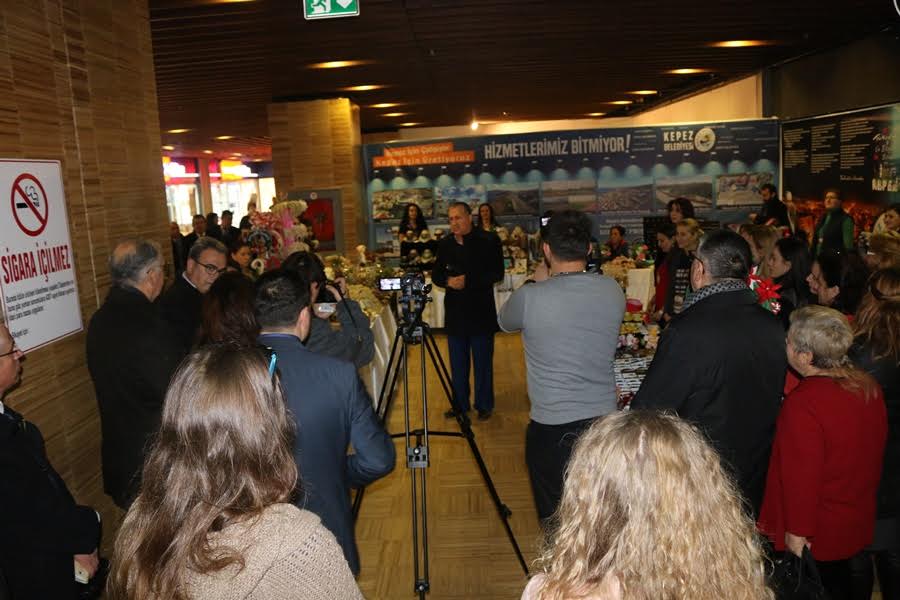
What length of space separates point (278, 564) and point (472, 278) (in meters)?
4.32

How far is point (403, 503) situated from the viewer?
433cm

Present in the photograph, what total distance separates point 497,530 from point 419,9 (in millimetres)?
3855

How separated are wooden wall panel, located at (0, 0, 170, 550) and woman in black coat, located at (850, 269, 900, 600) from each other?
9.76ft

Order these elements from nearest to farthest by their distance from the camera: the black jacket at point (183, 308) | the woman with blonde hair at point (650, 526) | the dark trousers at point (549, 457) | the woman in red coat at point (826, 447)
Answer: the woman with blonde hair at point (650, 526), the woman in red coat at point (826, 447), the dark trousers at point (549, 457), the black jacket at point (183, 308)

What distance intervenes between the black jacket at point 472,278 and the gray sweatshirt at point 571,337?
8.86 feet

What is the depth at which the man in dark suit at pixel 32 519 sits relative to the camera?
1.98m

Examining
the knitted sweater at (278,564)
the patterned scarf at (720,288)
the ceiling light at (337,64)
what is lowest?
the knitted sweater at (278,564)

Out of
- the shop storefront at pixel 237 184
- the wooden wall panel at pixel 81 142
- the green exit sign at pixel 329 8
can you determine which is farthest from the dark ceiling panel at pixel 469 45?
the shop storefront at pixel 237 184

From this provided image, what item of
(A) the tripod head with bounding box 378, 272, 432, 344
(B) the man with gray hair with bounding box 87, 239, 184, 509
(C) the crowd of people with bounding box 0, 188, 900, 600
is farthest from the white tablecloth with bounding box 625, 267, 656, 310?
(B) the man with gray hair with bounding box 87, 239, 184, 509

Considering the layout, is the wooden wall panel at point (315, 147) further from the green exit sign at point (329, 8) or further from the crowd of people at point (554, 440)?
the crowd of people at point (554, 440)

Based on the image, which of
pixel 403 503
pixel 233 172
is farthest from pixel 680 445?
pixel 233 172

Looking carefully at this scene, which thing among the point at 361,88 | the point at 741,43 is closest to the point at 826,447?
the point at 741,43

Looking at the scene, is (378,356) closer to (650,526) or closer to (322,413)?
(322,413)

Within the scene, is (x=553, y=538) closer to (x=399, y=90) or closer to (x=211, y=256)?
(x=211, y=256)
